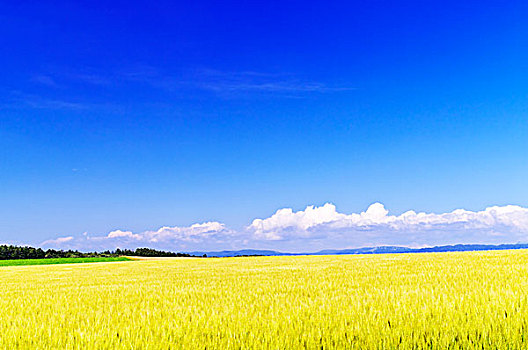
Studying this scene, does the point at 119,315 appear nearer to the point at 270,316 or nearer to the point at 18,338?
the point at 18,338

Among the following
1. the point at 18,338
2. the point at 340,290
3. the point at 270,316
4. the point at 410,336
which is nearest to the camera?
the point at 410,336

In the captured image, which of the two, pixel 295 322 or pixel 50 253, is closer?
pixel 295 322

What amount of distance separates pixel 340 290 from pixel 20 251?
359 feet

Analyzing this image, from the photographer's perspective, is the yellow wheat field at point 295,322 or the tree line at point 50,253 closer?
the yellow wheat field at point 295,322

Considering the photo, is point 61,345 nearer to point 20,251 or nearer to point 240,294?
point 240,294

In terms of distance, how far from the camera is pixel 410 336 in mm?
6840

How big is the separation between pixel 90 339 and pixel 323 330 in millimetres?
3427

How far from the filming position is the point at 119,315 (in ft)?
30.7

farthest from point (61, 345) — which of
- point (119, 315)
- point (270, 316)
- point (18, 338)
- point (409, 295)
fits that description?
point (409, 295)

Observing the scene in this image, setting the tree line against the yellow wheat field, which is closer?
the yellow wheat field

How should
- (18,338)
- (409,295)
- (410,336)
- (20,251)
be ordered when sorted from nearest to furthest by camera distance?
(410,336) < (18,338) < (409,295) < (20,251)

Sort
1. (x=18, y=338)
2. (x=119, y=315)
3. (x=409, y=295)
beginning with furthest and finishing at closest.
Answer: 1. (x=409, y=295)
2. (x=119, y=315)
3. (x=18, y=338)

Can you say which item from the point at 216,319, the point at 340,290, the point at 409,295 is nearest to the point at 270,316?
the point at 216,319

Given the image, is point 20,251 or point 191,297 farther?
point 20,251
